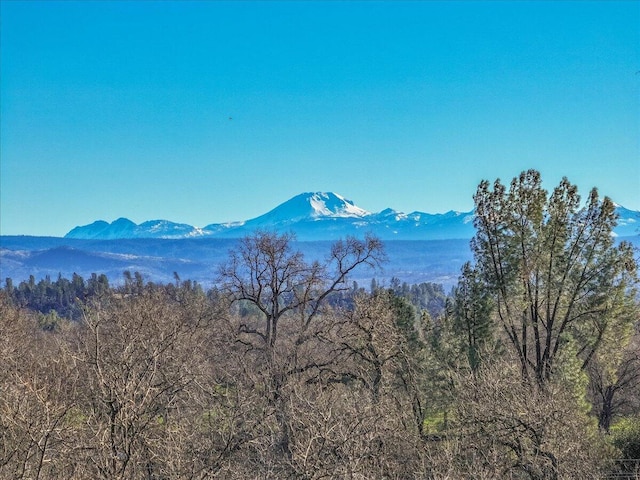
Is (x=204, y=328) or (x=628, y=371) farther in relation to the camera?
(x=628, y=371)

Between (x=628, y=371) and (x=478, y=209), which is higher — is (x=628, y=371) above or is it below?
below

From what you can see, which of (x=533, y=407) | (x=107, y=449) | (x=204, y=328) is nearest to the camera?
(x=107, y=449)

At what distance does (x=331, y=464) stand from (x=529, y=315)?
13.6 metres

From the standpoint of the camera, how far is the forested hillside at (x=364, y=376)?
464 inches

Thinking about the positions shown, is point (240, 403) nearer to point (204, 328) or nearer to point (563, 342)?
point (563, 342)

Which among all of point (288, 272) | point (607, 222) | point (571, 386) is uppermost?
point (607, 222)

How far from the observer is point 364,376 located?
23.5 m

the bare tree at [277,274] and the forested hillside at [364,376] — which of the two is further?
the bare tree at [277,274]

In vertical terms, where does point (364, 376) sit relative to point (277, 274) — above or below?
below

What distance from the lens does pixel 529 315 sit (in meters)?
23.1

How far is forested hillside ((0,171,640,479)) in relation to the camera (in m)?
11.8

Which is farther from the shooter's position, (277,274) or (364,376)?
(277,274)

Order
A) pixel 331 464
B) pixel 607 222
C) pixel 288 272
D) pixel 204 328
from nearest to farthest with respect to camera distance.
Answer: pixel 331 464, pixel 607 222, pixel 288 272, pixel 204 328

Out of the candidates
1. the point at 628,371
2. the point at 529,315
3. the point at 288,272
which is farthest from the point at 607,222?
the point at 628,371
